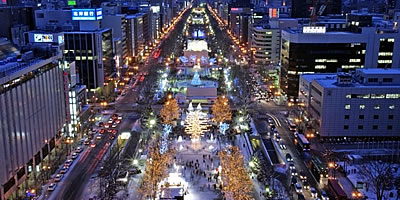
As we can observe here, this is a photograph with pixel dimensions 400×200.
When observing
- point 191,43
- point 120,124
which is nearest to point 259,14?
point 191,43

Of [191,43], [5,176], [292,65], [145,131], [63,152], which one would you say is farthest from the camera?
[191,43]

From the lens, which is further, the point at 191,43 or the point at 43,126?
the point at 191,43

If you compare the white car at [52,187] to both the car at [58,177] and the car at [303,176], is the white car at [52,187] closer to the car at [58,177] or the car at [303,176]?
the car at [58,177]

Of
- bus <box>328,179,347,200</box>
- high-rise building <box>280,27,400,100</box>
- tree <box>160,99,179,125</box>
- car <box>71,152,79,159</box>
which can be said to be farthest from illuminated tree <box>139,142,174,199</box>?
high-rise building <box>280,27,400,100</box>

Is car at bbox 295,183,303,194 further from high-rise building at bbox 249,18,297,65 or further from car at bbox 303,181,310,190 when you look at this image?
high-rise building at bbox 249,18,297,65

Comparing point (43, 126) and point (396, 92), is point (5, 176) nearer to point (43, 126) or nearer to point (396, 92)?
point (43, 126)

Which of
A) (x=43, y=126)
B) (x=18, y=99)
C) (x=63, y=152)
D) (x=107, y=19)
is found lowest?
(x=63, y=152)

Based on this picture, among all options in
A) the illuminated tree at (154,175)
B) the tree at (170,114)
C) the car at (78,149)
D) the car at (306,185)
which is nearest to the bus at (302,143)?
the car at (306,185)

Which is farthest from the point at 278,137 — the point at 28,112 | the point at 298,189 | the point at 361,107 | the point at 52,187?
the point at 28,112
